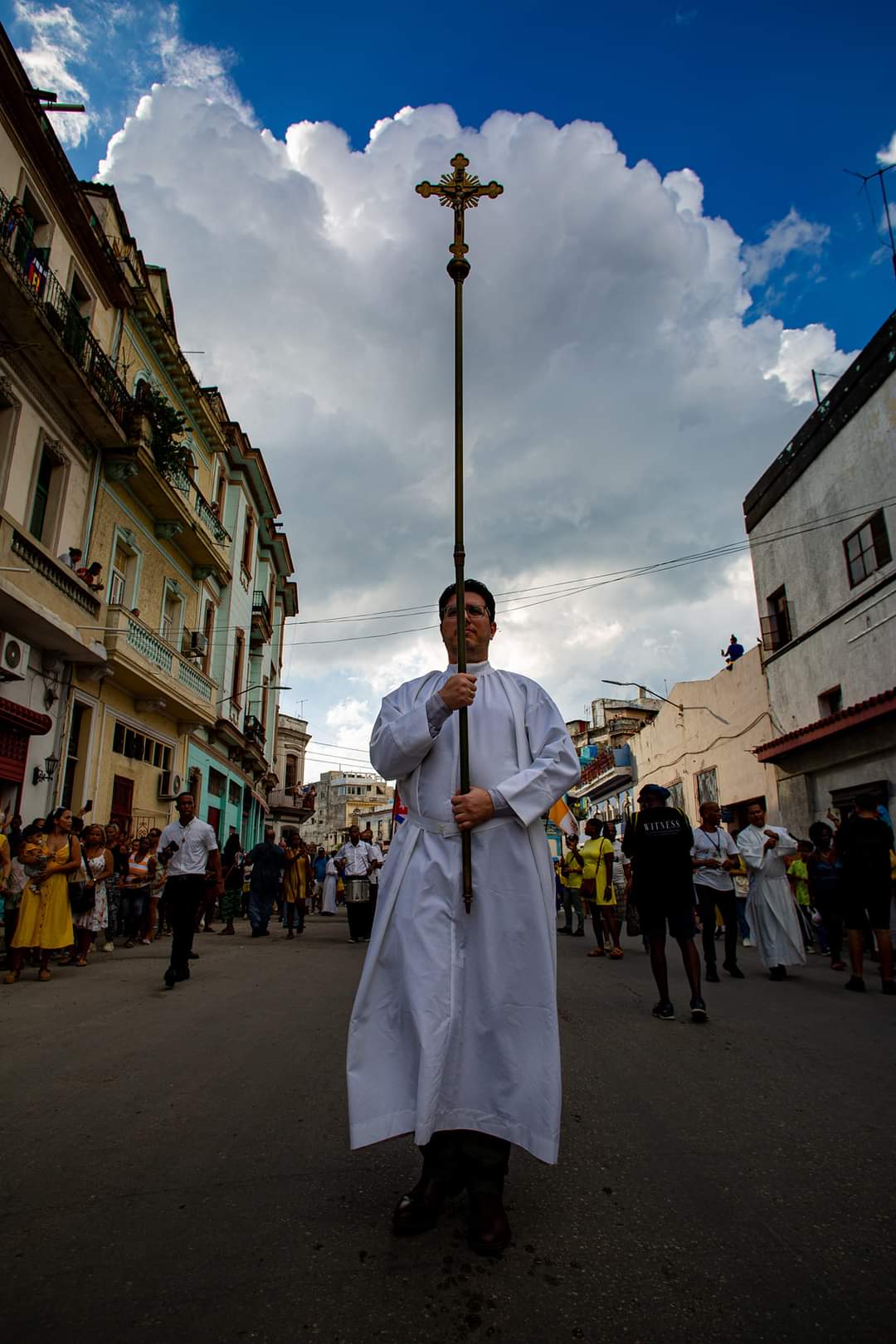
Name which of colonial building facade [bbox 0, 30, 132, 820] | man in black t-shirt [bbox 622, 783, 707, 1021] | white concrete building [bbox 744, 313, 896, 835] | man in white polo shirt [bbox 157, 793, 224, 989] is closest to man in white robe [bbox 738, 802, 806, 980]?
man in black t-shirt [bbox 622, 783, 707, 1021]

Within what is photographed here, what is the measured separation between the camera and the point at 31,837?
8.95m

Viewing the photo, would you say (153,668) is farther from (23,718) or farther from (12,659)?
(12,659)

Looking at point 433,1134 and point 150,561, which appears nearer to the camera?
point 433,1134

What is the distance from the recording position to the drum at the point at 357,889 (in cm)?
1304

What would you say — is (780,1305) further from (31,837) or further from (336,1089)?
(31,837)

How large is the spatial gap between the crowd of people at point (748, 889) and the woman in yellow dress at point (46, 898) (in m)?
5.95

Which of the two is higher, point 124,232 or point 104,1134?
point 124,232

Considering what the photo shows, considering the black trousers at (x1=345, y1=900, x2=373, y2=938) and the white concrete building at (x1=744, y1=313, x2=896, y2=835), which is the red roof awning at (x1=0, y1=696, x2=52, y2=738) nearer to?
the black trousers at (x1=345, y1=900, x2=373, y2=938)

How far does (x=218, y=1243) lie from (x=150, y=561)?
62.3ft

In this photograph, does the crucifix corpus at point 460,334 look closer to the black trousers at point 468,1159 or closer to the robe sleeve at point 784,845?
the black trousers at point 468,1159

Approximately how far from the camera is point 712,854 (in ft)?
27.4

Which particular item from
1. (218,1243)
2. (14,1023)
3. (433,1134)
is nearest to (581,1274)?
(433,1134)

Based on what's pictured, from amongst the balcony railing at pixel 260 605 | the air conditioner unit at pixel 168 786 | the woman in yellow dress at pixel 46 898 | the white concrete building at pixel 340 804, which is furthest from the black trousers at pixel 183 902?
the white concrete building at pixel 340 804

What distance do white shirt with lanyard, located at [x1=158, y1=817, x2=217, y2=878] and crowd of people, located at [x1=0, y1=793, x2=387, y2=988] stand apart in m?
0.01
